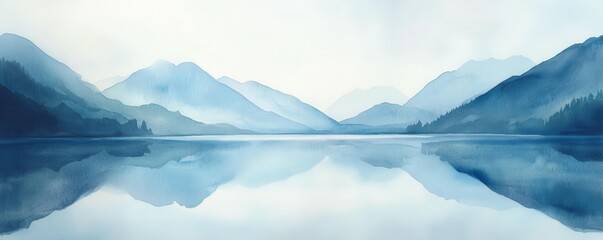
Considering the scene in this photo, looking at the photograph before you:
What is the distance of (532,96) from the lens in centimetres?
304

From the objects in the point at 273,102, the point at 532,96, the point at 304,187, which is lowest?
the point at 304,187

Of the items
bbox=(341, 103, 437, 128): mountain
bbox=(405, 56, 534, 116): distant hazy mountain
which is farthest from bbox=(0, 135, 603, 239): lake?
bbox=(405, 56, 534, 116): distant hazy mountain

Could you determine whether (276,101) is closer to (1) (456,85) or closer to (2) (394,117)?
(2) (394,117)

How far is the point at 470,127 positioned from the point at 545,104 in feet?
1.72

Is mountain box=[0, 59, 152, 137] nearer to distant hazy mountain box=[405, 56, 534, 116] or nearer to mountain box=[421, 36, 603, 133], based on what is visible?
distant hazy mountain box=[405, 56, 534, 116]

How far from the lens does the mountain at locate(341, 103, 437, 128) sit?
301 cm

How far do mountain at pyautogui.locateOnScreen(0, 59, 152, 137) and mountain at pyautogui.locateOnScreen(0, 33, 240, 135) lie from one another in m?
0.03

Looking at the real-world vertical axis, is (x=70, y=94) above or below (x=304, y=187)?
above

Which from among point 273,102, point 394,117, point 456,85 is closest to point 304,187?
point 273,102

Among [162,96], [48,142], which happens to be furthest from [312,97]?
[48,142]

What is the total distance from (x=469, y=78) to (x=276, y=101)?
1.29m

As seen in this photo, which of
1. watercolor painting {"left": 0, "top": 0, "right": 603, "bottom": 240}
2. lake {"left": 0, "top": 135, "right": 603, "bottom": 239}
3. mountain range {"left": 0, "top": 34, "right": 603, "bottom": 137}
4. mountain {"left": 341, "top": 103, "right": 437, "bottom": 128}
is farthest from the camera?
mountain {"left": 341, "top": 103, "right": 437, "bottom": 128}

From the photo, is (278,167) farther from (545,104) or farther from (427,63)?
(545,104)

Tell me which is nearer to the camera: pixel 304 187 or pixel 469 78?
pixel 304 187
